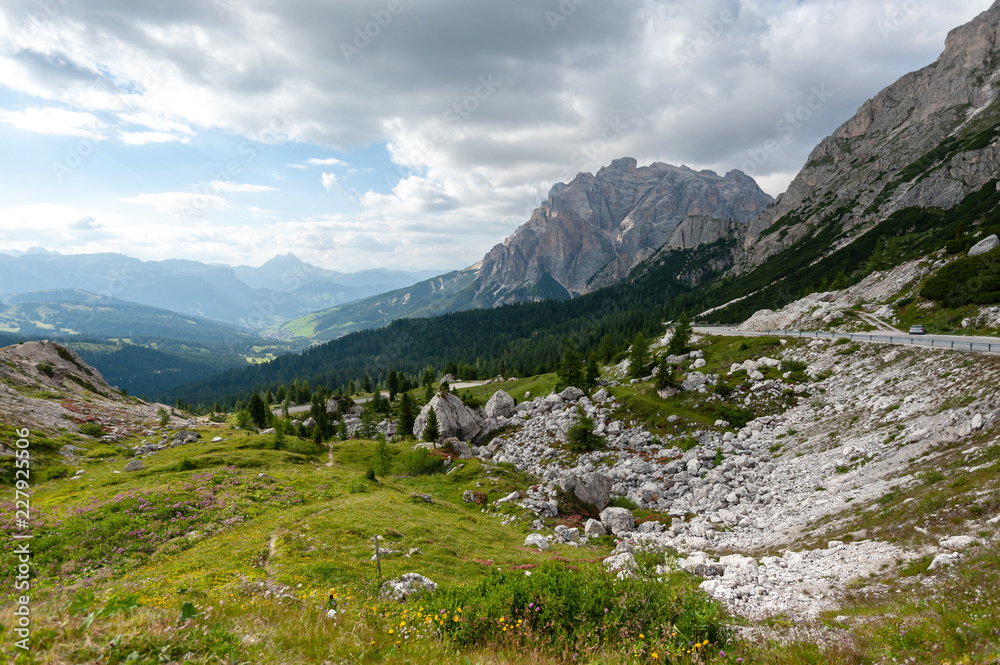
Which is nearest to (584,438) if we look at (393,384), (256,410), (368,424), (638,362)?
(638,362)

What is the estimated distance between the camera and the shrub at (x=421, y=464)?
→ 47.5m

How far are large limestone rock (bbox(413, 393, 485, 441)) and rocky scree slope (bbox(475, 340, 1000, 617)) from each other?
1949cm

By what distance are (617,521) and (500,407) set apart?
50.5 metres

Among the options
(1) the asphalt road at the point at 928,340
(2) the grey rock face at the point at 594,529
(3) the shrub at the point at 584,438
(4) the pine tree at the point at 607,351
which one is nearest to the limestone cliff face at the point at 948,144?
(4) the pine tree at the point at 607,351

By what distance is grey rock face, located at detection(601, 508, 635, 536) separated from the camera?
28609 millimetres

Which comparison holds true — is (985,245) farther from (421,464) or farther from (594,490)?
(421,464)

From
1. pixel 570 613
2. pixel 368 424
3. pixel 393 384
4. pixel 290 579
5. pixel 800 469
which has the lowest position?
pixel 368 424

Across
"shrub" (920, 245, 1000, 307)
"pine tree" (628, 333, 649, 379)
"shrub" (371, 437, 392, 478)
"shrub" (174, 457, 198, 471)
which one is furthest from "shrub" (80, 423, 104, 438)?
"shrub" (920, 245, 1000, 307)

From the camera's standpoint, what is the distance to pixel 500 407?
78750 mm

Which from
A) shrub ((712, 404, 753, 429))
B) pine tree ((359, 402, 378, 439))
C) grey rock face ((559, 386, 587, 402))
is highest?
shrub ((712, 404, 753, 429))

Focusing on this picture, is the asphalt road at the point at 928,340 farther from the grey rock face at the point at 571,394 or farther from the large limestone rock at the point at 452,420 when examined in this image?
the large limestone rock at the point at 452,420

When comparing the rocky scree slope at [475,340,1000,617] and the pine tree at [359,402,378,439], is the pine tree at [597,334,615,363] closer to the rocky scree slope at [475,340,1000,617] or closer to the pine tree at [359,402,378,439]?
the rocky scree slope at [475,340,1000,617]

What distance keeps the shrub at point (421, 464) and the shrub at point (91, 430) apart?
32.8 meters

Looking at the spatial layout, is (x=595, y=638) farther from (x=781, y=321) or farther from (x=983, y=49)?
(x=983, y=49)
